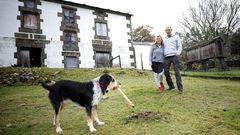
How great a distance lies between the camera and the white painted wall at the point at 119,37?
2672 cm

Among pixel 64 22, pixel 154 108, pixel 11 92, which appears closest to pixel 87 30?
pixel 64 22

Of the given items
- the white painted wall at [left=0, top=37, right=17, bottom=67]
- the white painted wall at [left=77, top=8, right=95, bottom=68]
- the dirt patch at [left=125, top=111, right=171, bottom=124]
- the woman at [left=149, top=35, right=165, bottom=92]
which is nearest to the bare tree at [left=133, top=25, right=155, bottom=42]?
the white painted wall at [left=77, top=8, right=95, bottom=68]

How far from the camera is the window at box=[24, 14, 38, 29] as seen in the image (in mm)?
21855

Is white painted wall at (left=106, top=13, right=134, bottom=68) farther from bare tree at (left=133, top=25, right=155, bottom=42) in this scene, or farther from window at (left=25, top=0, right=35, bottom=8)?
bare tree at (left=133, top=25, right=155, bottom=42)

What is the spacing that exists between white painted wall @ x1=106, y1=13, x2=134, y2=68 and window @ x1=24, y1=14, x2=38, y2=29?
836 cm

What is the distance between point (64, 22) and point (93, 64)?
5491mm

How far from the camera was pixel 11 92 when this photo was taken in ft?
37.0

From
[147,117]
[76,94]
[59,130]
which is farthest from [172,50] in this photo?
[59,130]

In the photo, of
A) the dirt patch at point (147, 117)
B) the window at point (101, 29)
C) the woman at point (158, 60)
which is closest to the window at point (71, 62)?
the window at point (101, 29)

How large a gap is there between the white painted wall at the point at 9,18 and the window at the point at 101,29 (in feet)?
27.9

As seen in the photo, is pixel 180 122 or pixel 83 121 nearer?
pixel 180 122

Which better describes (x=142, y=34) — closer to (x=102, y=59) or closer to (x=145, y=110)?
(x=102, y=59)

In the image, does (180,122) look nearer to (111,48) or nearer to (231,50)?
(111,48)

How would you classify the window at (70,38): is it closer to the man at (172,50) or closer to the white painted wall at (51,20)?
the white painted wall at (51,20)
